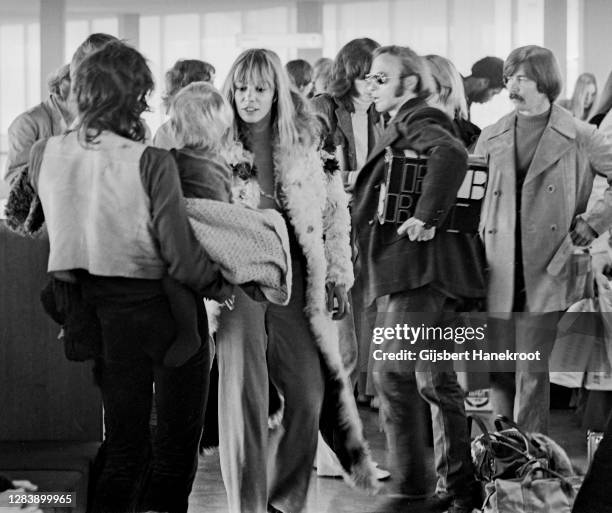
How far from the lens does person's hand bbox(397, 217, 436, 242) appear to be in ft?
13.0

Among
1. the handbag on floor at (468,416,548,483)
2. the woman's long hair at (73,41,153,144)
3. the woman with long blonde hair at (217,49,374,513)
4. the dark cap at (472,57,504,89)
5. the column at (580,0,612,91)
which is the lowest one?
the handbag on floor at (468,416,548,483)

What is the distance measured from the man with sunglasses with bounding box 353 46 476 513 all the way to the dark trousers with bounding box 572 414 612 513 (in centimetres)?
42

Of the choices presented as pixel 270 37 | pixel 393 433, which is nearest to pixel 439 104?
pixel 270 37

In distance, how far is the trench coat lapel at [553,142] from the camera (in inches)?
160

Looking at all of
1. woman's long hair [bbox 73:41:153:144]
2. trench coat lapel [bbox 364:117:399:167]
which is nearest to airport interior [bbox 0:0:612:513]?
woman's long hair [bbox 73:41:153:144]

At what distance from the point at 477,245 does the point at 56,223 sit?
155cm

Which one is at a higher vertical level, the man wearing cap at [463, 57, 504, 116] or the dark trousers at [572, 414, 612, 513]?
the man wearing cap at [463, 57, 504, 116]

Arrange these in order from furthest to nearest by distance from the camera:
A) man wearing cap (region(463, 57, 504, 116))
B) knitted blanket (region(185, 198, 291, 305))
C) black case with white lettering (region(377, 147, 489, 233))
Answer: man wearing cap (region(463, 57, 504, 116))
black case with white lettering (region(377, 147, 489, 233))
knitted blanket (region(185, 198, 291, 305))

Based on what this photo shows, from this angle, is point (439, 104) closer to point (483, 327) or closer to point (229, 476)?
point (483, 327)

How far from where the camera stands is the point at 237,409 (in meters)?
3.98

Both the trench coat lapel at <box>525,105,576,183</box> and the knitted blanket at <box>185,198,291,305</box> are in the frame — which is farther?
the trench coat lapel at <box>525,105,576,183</box>

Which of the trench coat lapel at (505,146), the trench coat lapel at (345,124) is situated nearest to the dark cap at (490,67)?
the trench coat lapel at (505,146)

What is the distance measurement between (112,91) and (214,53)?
428 mm

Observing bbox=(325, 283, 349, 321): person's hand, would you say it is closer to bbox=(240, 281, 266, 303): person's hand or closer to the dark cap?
bbox=(240, 281, 266, 303): person's hand
